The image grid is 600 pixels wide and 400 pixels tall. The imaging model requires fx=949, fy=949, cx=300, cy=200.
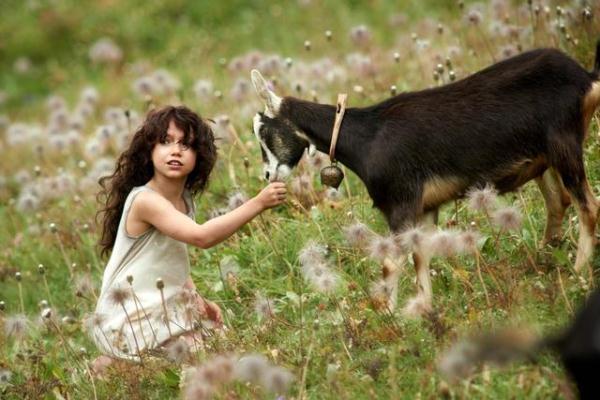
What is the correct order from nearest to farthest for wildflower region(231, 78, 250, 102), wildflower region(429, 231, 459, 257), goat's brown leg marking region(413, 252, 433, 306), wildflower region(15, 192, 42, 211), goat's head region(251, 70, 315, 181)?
wildflower region(429, 231, 459, 257), goat's brown leg marking region(413, 252, 433, 306), goat's head region(251, 70, 315, 181), wildflower region(15, 192, 42, 211), wildflower region(231, 78, 250, 102)

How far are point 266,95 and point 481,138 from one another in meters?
1.22

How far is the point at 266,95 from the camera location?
17.6 ft

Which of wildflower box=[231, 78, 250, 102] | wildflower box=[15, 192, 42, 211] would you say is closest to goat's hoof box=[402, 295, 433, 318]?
wildflower box=[231, 78, 250, 102]

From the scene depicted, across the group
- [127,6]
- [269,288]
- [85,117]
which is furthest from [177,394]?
[127,6]

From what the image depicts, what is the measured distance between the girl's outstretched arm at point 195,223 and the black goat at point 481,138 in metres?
0.51

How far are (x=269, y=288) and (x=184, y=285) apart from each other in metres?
0.81

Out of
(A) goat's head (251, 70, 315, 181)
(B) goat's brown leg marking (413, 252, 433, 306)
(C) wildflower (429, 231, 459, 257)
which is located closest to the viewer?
(C) wildflower (429, 231, 459, 257)

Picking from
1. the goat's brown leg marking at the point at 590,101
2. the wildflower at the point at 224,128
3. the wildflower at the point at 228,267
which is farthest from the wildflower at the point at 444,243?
the wildflower at the point at 224,128

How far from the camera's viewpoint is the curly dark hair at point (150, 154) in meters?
5.78

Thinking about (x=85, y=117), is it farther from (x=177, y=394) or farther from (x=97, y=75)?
(x=177, y=394)

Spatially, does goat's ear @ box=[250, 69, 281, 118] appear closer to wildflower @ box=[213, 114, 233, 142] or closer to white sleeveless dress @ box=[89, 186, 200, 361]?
white sleeveless dress @ box=[89, 186, 200, 361]

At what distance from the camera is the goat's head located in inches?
213

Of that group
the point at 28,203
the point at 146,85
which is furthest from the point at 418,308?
the point at 146,85

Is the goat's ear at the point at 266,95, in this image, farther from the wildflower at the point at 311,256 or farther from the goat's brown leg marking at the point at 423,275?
the goat's brown leg marking at the point at 423,275
